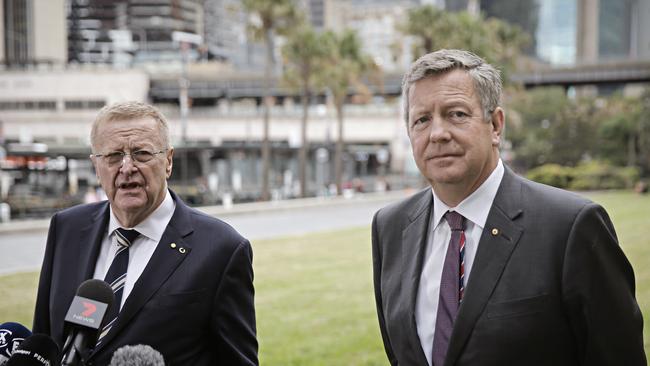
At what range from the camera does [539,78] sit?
336ft

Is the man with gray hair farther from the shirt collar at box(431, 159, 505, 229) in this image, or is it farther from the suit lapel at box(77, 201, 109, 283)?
the suit lapel at box(77, 201, 109, 283)

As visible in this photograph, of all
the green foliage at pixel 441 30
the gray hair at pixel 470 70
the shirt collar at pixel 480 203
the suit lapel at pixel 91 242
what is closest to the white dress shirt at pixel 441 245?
the shirt collar at pixel 480 203

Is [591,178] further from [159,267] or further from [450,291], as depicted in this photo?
[159,267]

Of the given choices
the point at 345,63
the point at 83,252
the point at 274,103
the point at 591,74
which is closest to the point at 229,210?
the point at 345,63

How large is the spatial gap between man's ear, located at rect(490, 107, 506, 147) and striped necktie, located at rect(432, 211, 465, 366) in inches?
15.6

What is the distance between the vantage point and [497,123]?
2.96 meters

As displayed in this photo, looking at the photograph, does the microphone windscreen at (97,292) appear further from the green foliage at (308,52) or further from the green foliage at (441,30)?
the green foliage at (308,52)

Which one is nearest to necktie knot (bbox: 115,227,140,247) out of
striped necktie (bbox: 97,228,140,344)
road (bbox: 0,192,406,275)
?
striped necktie (bbox: 97,228,140,344)

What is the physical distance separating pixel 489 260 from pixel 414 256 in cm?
40

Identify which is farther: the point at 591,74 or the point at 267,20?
the point at 591,74

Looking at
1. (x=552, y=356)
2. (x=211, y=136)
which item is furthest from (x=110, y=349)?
(x=211, y=136)

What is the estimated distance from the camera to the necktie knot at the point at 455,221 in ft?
9.53

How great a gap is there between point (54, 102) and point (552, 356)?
102096mm

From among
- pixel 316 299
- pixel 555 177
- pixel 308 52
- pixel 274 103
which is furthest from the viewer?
pixel 274 103
